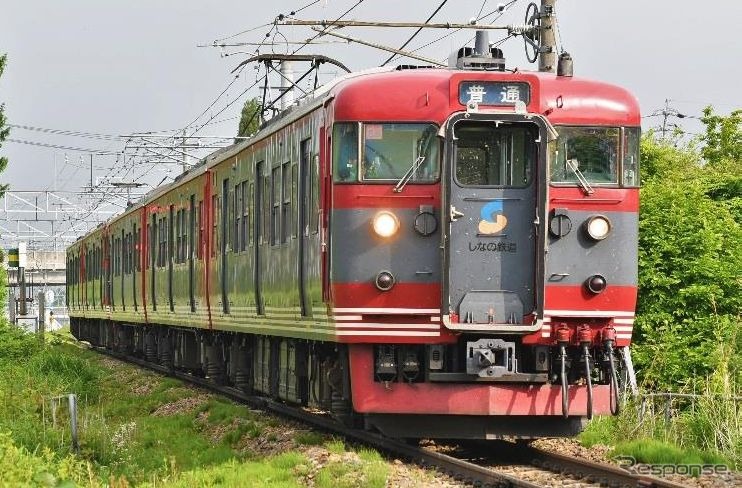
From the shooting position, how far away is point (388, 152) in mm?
12242

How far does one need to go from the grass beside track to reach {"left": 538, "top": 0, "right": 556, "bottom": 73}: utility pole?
547 centimetres

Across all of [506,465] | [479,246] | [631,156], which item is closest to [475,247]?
[479,246]

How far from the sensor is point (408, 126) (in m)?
12.2

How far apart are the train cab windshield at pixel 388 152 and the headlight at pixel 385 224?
0.29m

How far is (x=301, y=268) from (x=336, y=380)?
47.2 inches

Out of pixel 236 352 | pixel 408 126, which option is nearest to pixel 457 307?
pixel 408 126

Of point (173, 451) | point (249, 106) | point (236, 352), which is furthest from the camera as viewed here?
point (249, 106)

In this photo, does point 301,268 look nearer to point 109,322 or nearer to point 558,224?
point 558,224

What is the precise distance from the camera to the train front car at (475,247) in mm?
12039

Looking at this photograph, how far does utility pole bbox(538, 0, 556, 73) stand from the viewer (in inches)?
696

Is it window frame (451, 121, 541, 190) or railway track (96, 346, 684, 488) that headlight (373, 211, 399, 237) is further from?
railway track (96, 346, 684, 488)

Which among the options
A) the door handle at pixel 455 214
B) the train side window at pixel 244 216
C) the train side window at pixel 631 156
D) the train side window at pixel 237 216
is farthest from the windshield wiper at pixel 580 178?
the train side window at pixel 237 216

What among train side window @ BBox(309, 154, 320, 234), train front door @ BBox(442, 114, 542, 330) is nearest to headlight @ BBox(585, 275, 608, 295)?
train front door @ BBox(442, 114, 542, 330)

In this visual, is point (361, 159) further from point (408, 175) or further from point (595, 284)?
point (595, 284)
